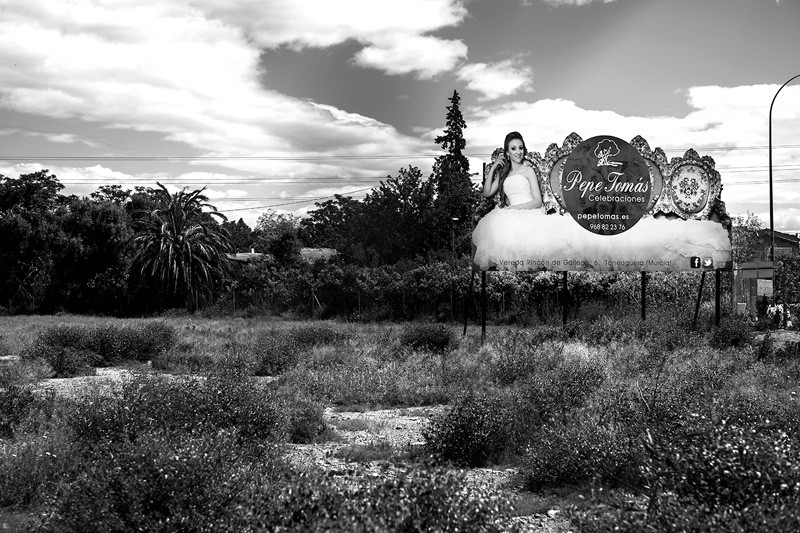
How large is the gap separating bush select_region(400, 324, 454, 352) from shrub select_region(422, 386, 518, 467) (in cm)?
928

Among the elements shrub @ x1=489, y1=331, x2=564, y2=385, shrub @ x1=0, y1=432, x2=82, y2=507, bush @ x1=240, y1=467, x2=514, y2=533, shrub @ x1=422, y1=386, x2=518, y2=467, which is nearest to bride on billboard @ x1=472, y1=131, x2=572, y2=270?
shrub @ x1=489, y1=331, x2=564, y2=385

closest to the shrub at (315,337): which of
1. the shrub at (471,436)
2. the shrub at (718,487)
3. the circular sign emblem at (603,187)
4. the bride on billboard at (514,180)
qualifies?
the bride on billboard at (514,180)

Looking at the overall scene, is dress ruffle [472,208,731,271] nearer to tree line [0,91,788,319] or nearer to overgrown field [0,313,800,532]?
overgrown field [0,313,800,532]

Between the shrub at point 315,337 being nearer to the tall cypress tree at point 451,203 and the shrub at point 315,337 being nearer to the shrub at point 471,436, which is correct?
the shrub at point 471,436

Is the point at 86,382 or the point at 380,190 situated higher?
the point at 380,190

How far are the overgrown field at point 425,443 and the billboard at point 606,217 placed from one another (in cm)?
429

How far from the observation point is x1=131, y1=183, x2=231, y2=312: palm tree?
4303 cm

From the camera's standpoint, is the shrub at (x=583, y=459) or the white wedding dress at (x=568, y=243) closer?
the shrub at (x=583, y=459)

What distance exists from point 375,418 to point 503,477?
3.49m

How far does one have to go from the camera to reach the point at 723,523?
13.0ft

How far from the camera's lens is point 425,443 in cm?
838

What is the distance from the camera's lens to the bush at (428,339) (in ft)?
58.3

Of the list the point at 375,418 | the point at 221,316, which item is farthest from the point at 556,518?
the point at 221,316

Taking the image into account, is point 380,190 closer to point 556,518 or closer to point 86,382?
point 86,382
